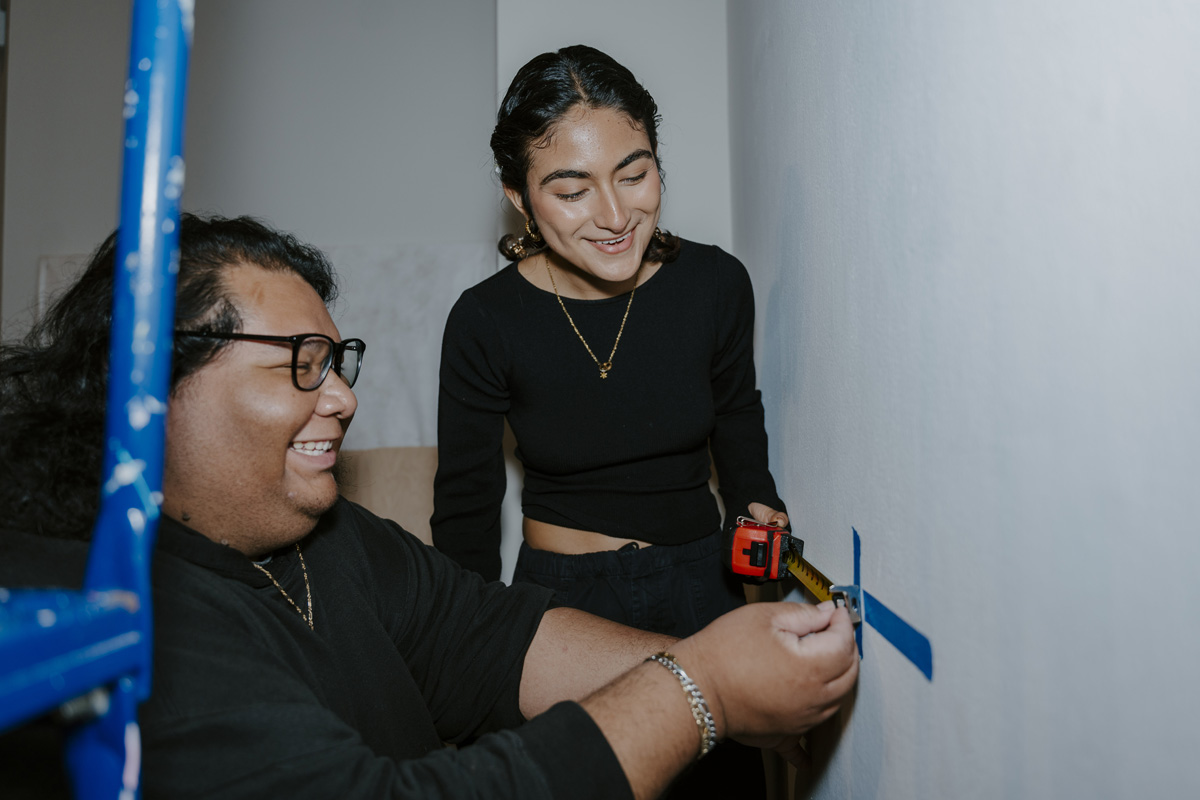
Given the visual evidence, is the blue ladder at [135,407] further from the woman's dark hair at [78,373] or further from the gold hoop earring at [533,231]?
the gold hoop earring at [533,231]

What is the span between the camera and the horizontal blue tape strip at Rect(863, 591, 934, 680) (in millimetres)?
835

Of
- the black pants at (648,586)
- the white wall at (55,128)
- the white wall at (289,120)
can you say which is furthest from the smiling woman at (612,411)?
the white wall at (55,128)

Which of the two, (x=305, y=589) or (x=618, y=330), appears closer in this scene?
(x=305, y=589)

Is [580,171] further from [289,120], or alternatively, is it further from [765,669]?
[289,120]

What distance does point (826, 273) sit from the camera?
1158 millimetres

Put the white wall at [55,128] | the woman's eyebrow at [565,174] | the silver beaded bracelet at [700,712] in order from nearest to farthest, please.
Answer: the silver beaded bracelet at [700,712]
the woman's eyebrow at [565,174]
the white wall at [55,128]

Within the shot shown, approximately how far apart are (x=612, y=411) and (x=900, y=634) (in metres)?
0.70

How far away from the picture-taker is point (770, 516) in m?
1.42

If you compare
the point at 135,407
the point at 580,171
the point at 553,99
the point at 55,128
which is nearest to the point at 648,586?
the point at 580,171

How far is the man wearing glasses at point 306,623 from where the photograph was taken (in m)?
0.72

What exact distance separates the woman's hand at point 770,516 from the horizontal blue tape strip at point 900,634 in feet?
1.27

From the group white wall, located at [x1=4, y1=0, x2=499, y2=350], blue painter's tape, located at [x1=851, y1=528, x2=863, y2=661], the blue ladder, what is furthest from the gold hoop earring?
white wall, located at [x1=4, y1=0, x2=499, y2=350]

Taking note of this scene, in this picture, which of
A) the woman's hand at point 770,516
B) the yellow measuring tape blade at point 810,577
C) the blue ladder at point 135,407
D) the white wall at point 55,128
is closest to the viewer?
the blue ladder at point 135,407

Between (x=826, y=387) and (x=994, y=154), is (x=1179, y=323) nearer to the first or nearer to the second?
(x=994, y=154)
